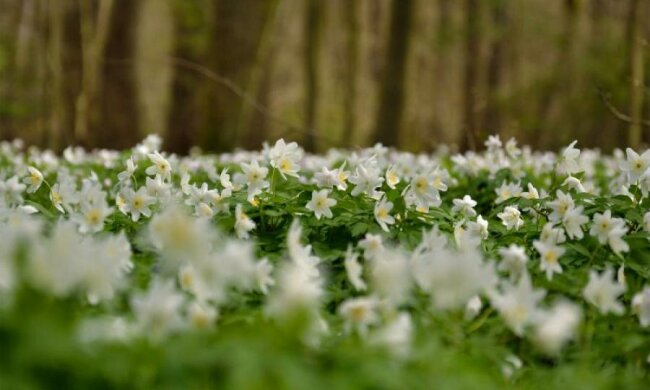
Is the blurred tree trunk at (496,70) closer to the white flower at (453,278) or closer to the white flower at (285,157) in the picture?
the white flower at (285,157)

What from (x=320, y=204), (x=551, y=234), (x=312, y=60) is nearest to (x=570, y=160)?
(x=551, y=234)

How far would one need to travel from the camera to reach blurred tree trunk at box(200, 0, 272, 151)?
13.6 meters

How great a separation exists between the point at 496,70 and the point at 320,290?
832 inches

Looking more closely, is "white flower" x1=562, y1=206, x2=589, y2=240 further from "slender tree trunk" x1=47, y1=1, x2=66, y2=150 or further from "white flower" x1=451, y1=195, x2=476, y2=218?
"slender tree trunk" x1=47, y1=1, x2=66, y2=150

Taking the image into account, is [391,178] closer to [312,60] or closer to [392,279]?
[392,279]

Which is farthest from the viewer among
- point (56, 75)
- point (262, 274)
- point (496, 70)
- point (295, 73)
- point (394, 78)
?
point (496, 70)

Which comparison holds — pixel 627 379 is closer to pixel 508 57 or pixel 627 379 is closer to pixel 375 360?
pixel 375 360

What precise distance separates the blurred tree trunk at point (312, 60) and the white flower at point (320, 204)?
423 inches

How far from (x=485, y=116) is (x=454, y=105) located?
0.86 m

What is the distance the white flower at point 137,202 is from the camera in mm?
3453

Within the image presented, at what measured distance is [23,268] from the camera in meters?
1.81

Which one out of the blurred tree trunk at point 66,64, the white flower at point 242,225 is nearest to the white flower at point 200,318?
the white flower at point 242,225

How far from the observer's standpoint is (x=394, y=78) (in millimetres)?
12633

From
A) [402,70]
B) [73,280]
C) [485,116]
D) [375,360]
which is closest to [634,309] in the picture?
[375,360]
